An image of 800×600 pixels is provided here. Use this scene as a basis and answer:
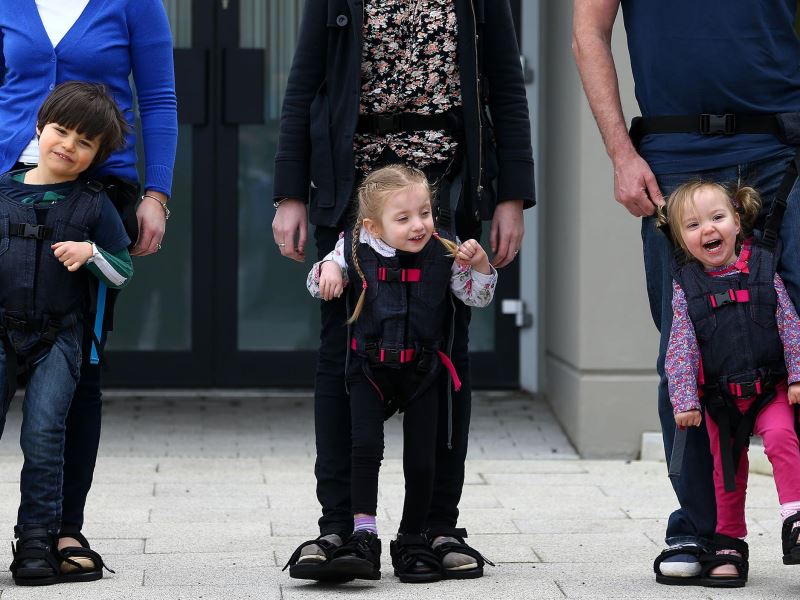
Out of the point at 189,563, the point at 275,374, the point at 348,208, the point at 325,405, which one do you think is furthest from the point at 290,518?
the point at 275,374

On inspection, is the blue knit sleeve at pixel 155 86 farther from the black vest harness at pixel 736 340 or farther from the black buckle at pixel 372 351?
the black vest harness at pixel 736 340

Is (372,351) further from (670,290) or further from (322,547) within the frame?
(670,290)

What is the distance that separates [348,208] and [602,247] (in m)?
2.70

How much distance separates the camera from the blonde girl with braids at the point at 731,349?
3.76 metres

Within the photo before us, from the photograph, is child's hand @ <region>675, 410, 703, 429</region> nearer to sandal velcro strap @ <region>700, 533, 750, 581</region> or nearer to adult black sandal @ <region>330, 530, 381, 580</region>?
sandal velcro strap @ <region>700, 533, 750, 581</region>

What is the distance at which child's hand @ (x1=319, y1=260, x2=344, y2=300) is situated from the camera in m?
3.83

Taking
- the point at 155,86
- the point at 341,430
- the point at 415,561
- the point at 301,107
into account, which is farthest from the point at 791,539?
the point at 155,86

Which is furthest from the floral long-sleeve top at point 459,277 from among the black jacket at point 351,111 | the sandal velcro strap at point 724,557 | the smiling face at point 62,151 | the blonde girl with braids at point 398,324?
the sandal velcro strap at point 724,557

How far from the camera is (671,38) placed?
3.94 m

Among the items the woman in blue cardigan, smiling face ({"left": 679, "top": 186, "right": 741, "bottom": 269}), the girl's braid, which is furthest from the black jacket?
smiling face ({"left": 679, "top": 186, "right": 741, "bottom": 269})

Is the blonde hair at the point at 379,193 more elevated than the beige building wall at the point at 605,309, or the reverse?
the blonde hair at the point at 379,193

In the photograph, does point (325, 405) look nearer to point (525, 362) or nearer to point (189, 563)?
point (189, 563)

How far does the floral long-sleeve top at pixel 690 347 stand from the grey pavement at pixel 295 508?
50 centimetres

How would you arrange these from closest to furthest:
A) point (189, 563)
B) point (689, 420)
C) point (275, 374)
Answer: point (689, 420) → point (189, 563) → point (275, 374)
